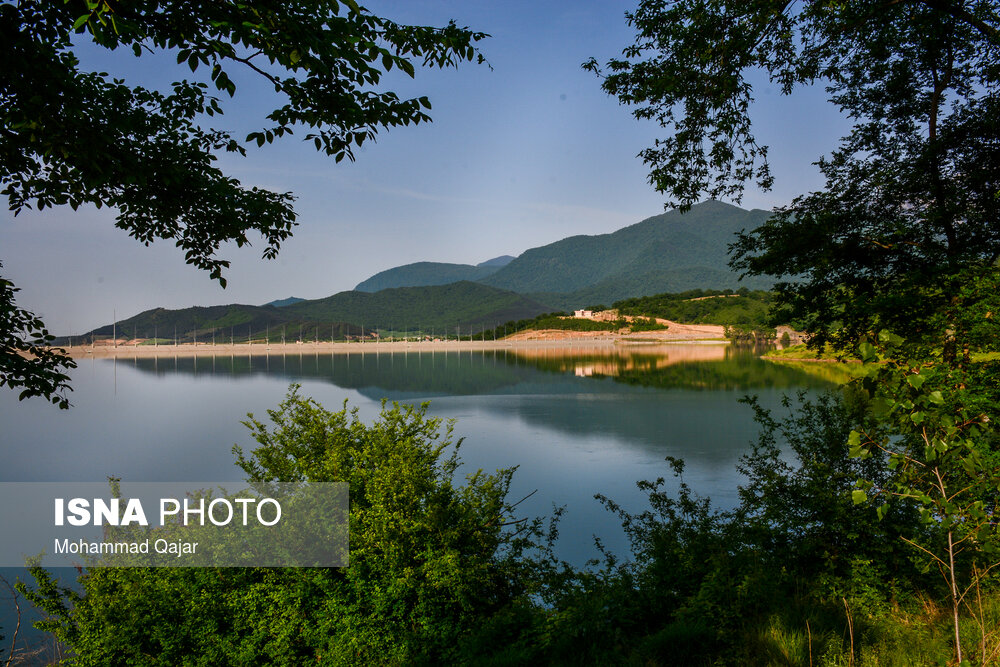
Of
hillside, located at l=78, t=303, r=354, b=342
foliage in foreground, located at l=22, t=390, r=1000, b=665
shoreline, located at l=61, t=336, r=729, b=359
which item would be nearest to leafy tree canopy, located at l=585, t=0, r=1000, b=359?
foliage in foreground, located at l=22, t=390, r=1000, b=665

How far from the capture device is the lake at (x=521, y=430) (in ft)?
39.1

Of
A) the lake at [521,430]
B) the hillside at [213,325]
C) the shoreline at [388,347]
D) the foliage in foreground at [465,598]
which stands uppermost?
the hillside at [213,325]

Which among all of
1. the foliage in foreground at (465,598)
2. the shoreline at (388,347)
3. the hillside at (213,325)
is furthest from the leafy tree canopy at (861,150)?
the hillside at (213,325)

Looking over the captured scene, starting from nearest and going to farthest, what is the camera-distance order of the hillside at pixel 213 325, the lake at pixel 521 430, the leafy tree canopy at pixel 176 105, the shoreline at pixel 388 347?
1. the leafy tree canopy at pixel 176 105
2. the lake at pixel 521 430
3. the shoreline at pixel 388 347
4. the hillside at pixel 213 325

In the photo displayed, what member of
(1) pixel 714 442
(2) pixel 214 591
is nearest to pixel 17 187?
(2) pixel 214 591

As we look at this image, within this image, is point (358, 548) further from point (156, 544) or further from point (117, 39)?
point (117, 39)

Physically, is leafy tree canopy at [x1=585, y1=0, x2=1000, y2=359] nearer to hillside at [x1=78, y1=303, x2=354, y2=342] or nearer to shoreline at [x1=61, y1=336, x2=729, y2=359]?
shoreline at [x1=61, y1=336, x2=729, y2=359]

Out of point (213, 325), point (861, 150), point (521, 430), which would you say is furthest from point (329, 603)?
point (213, 325)

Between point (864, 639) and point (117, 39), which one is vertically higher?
point (117, 39)

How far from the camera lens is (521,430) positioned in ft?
63.5

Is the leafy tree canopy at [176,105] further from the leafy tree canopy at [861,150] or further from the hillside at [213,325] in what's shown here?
the hillside at [213,325]

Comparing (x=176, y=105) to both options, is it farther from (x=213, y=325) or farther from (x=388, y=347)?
(x=213, y=325)

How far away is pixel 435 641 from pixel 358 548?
86 centimetres

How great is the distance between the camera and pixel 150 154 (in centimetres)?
425
